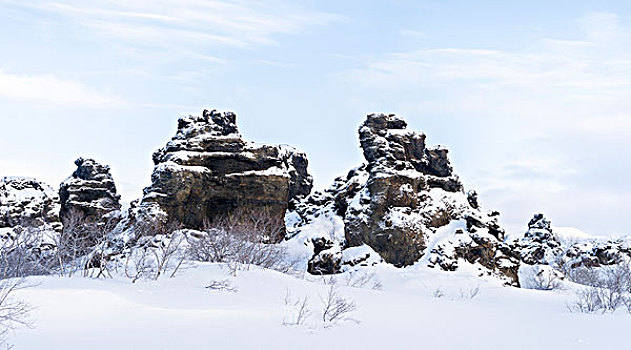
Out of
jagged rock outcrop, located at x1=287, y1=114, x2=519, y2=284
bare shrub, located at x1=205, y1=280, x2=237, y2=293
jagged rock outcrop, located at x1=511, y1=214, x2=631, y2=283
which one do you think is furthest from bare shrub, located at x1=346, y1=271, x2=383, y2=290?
jagged rock outcrop, located at x1=511, y1=214, x2=631, y2=283

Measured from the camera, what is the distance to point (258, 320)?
1672 centimetres

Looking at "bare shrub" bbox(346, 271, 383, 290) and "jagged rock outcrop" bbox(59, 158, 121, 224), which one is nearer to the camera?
"bare shrub" bbox(346, 271, 383, 290)

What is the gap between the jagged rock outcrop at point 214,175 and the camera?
54844 millimetres

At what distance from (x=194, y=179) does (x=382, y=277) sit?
2190cm

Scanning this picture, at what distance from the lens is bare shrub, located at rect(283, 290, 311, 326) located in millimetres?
16703

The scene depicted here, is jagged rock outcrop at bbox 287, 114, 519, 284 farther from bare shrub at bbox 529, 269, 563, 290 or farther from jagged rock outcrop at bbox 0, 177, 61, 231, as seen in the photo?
jagged rock outcrop at bbox 0, 177, 61, 231

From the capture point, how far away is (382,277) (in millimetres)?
42812

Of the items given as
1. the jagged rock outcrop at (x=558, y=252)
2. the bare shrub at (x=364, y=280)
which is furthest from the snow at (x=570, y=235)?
the bare shrub at (x=364, y=280)

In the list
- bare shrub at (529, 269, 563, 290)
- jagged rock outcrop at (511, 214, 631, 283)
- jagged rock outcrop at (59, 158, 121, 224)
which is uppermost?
jagged rock outcrop at (59, 158, 121, 224)

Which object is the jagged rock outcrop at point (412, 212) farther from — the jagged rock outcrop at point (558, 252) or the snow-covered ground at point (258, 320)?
the snow-covered ground at point (258, 320)

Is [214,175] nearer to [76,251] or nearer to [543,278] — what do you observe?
[76,251]

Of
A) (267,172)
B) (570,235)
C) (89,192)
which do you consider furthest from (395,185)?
(570,235)

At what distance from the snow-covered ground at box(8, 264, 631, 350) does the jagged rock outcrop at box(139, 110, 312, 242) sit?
29843mm

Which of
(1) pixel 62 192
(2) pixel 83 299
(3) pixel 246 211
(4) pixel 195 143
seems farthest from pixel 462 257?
(1) pixel 62 192
